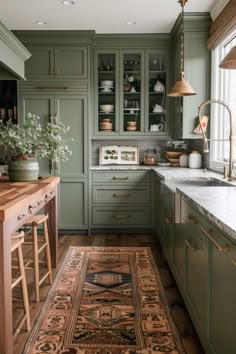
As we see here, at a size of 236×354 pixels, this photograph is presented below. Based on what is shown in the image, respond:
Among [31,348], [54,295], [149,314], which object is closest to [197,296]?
[149,314]

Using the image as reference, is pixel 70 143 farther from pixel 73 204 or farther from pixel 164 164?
pixel 164 164

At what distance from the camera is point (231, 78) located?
430cm

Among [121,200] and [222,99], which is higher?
[222,99]

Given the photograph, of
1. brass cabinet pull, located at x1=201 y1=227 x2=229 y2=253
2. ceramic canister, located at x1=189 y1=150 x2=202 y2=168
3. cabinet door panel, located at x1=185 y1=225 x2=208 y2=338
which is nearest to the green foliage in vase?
cabinet door panel, located at x1=185 y1=225 x2=208 y2=338

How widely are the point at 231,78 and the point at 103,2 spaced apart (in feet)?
5.12

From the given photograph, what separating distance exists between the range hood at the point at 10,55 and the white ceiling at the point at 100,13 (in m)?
1.07

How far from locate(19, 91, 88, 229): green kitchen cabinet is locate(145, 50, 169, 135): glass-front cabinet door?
3.05 feet

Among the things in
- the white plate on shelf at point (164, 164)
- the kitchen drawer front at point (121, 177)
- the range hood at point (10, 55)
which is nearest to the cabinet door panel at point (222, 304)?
the range hood at point (10, 55)

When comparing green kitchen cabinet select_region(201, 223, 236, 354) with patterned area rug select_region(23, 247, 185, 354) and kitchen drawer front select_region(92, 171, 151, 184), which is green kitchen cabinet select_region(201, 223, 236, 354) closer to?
patterned area rug select_region(23, 247, 185, 354)

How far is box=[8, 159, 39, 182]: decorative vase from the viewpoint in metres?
3.30

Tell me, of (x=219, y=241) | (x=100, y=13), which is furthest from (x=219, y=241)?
(x=100, y=13)

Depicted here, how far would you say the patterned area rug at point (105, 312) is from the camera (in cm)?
245

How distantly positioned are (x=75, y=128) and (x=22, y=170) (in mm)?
2121

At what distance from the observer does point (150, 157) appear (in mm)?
5793
